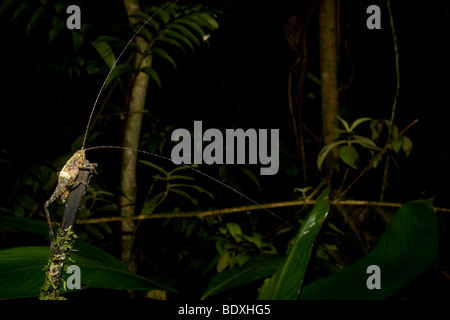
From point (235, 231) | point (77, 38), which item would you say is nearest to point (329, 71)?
point (235, 231)

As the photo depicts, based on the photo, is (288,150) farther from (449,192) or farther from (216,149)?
(449,192)

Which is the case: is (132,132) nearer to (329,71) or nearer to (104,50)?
(104,50)

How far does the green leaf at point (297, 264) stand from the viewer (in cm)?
59

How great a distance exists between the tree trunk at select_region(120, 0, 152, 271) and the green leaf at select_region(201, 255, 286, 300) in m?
0.61

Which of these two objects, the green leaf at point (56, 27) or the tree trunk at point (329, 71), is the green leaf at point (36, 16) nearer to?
the green leaf at point (56, 27)

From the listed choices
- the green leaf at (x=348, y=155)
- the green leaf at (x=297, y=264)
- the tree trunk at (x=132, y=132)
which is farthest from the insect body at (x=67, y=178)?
the green leaf at (x=348, y=155)

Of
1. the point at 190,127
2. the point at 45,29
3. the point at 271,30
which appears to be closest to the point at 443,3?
the point at 271,30

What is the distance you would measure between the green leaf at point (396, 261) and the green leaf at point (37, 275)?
1.14 ft

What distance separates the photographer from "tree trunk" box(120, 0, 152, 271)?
130cm

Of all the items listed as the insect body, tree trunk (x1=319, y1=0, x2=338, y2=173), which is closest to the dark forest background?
tree trunk (x1=319, y1=0, x2=338, y2=173)

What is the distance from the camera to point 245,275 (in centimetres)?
85
